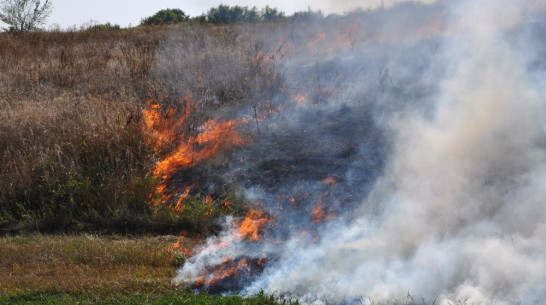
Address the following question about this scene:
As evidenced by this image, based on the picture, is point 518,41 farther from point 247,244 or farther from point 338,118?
point 247,244

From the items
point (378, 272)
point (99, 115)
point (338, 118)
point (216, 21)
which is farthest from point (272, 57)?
point (216, 21)

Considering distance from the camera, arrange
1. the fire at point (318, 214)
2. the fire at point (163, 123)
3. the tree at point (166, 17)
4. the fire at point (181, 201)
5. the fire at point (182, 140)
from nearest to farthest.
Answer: the fire at point (318, 214)
the fire at point (181, 201)
the fire at point (182, 140)
the fire at point (163, 123)
the tree at point (166, 17)

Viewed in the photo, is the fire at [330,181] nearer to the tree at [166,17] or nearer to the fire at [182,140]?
the fire at [182,140]

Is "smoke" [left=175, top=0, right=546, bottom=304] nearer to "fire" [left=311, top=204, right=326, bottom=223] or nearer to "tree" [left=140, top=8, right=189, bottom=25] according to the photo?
"fire" [left=311, top=204, right=326, bottom=223]

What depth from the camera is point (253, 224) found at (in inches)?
295

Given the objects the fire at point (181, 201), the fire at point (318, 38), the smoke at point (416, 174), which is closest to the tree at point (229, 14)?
the fire at point (318, 38)

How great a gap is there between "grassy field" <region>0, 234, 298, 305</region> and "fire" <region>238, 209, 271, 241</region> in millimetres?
743

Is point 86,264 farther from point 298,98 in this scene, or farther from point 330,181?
point 298,98

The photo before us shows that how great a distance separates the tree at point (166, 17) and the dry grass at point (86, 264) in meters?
20.0

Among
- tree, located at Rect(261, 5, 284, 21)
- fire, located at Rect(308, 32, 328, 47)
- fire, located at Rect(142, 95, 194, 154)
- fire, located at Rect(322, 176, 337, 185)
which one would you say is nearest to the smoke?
fire, located at Rect(322, 176, 337, 185)

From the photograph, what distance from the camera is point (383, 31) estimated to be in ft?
44.7

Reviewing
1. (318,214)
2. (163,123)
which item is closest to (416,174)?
(318,214)

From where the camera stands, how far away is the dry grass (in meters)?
6.08

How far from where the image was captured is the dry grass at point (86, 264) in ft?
20.0
